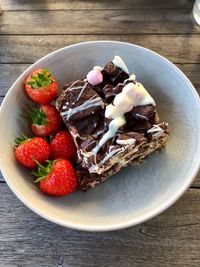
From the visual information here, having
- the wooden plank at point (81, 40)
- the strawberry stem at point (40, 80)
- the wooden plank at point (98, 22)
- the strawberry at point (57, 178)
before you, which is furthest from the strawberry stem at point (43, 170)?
the wooden plank at point (98, 22)

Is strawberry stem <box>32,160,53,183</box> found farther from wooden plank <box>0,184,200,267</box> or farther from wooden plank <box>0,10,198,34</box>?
wooden plank <box>0,10,198,34</box>

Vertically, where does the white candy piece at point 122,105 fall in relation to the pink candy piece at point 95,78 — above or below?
below

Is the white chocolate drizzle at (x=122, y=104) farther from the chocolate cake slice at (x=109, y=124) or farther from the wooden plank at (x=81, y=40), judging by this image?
the wooden plank at (x=81, y=40)

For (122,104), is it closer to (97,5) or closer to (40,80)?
(40,80)

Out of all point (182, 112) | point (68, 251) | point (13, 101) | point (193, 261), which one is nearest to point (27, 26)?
point (13, 101)

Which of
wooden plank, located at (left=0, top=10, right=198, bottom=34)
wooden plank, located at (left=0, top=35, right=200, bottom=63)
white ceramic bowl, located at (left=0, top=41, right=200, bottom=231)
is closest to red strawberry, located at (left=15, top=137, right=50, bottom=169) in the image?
white ceramic bowl, located at (left=0, top=41, right=200, bottom=231)

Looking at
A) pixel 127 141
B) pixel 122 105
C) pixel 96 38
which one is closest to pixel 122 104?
pixel 122 105
